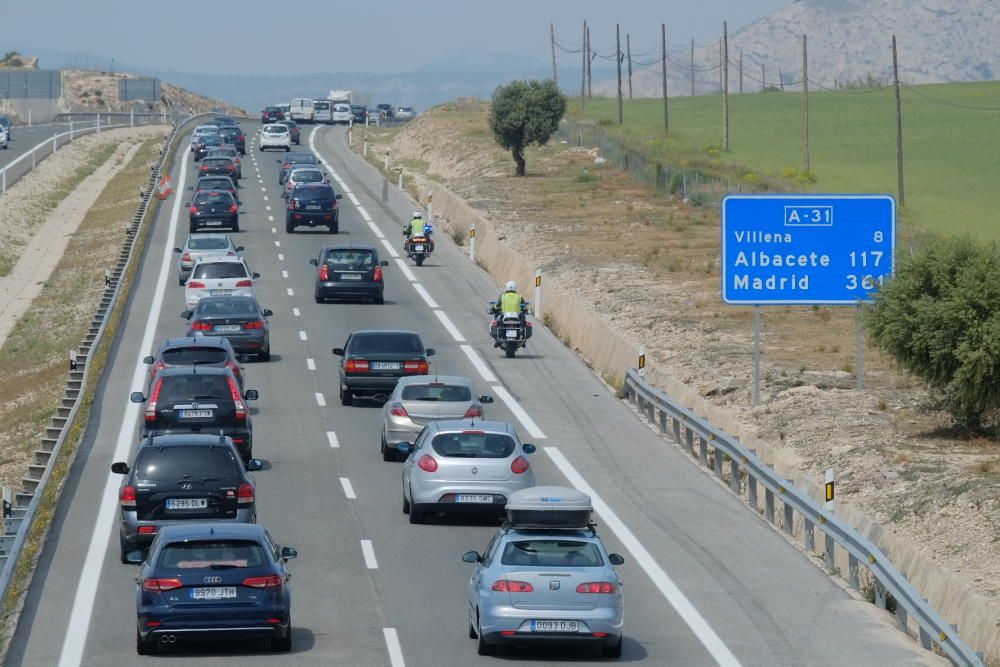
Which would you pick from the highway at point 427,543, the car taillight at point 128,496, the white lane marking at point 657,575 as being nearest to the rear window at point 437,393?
the highway at point 427,543

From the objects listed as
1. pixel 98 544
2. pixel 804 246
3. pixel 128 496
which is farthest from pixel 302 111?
pixel 128 496

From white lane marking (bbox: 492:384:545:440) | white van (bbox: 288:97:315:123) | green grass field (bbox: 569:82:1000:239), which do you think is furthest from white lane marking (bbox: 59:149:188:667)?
white van (bbox: 288:97:315:123)

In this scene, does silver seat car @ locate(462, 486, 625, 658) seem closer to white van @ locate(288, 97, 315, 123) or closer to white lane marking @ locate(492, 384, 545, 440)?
white lane marking @ locate(492, 384, 545, 440)

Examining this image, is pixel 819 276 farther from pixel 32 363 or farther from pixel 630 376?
pixel 32 363

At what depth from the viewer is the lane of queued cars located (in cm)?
1611

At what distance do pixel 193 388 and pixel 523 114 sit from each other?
5474cm

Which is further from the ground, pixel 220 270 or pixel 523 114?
pixel 523 114

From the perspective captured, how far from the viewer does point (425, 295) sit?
49312 mm

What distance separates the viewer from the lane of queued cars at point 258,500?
1611 cm

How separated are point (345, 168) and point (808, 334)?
166 ft

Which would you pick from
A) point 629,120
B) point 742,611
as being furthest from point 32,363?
point 629,120

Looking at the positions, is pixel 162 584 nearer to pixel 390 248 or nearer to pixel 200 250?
pixel 200 250

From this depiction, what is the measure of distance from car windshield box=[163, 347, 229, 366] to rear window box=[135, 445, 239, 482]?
977 cm

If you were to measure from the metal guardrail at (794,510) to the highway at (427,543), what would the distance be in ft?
1.04
